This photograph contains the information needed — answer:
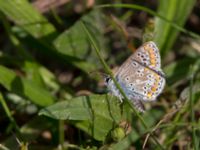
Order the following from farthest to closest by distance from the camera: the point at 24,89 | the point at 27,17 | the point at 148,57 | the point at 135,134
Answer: the point at 27,17, the point at 24,89, the point at 135,134, the point at 148,57

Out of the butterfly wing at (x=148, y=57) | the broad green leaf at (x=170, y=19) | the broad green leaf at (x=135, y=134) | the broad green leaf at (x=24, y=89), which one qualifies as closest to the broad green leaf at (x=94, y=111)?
the broad green leaf at (x=135, y=134)

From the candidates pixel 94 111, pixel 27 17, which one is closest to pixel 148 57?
pixel 94 111

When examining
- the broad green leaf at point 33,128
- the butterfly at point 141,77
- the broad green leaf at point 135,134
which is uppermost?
the butterfly at point 141,77

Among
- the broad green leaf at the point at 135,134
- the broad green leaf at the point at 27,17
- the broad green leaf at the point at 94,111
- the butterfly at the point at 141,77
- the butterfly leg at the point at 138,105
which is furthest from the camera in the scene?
the broad green leaf at the point at 27,17

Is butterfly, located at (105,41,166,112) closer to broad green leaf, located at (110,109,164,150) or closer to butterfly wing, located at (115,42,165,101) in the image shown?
butterfly wing, located at (115,42,165,101)

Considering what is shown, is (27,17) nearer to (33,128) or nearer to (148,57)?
(33,128)

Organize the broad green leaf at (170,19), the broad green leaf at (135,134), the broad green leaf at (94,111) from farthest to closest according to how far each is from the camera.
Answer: the broad green leaf at (170,19), the broad green leaf at (135,134), the broad green leaf at (94,111)

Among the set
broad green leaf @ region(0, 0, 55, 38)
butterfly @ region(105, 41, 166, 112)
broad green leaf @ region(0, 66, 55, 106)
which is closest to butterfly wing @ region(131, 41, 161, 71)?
butterfly @ region(105, 41, 166, 112)

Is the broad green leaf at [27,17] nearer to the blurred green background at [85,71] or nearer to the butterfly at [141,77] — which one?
the blurred green background at [85,71]
